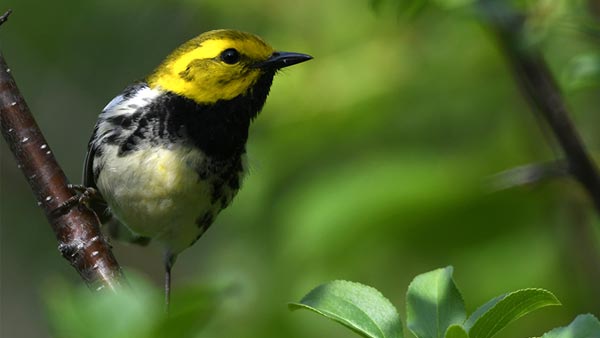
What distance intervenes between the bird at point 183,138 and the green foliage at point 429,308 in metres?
1.74

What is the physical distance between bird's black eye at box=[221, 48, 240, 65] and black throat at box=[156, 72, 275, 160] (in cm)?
13

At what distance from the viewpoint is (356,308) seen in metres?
1.55

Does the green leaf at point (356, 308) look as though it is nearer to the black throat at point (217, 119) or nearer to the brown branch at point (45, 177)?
the brown branch at point (45, 177)

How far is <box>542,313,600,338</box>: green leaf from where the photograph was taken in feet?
4.79

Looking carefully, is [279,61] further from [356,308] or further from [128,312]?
[128,312]

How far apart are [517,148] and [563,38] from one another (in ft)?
1.63

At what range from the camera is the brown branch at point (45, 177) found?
222 centimetres

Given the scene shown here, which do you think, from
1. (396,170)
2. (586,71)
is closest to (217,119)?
(396,170)

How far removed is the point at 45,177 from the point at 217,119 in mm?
1252

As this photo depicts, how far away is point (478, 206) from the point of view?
3357 millimetres

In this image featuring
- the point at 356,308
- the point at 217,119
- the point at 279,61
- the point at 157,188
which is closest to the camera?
the point at 356,308

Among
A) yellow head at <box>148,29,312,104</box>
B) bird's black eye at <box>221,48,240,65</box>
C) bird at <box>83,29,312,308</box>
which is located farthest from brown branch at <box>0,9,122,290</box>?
bird's black eye at <box>221,48,240,65</box>

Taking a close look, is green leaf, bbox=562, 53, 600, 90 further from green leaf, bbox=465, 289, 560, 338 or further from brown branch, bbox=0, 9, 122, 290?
brown branch, bbox=0, 9, 122, 290

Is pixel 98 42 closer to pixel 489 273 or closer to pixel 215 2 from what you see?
pixel 215 2
